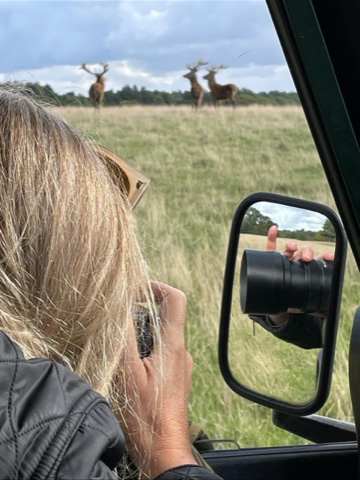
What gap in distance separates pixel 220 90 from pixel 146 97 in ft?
1.07

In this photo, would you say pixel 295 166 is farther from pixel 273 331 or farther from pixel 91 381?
pixel 91 381

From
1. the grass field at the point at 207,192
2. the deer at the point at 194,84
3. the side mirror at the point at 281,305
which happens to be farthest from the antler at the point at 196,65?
the side mirror at the point at 281,305

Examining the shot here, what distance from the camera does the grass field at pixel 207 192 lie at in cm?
206

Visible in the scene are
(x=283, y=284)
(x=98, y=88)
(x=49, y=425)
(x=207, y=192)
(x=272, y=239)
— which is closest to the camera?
(x=49, y=425)

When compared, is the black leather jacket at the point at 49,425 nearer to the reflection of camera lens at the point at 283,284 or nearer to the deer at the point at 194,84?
the reflection of camera lens at the point at 283,284

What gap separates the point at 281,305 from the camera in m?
1.59

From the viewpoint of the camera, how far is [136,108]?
6.96 ft

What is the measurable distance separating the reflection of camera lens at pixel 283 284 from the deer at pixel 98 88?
584mm

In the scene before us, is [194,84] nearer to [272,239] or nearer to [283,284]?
[272,239]

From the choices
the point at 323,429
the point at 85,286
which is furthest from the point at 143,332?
the point at 323,429

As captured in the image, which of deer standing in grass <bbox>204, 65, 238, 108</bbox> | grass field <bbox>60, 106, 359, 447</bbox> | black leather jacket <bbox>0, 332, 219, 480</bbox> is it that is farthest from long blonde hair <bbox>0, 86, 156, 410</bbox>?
grass field <bbox>60, 106, 359, 447</bbox>

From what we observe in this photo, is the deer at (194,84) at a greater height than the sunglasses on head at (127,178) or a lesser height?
greater

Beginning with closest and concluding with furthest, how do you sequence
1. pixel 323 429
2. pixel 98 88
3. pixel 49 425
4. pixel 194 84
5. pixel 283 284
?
pixel 49 425 → pixel 283 284 → pixel 194 84 → pixel 323 429 → pixel 98 88

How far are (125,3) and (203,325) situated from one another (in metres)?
1.02
